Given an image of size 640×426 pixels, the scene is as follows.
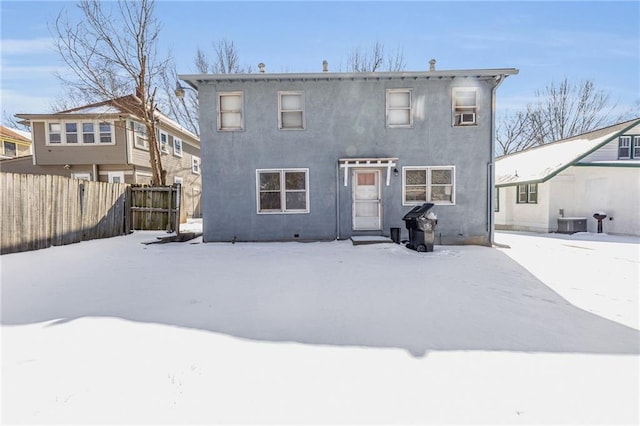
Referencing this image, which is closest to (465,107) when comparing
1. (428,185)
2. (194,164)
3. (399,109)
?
(399,109)

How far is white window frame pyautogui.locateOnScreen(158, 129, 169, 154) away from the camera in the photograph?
17.3 meters

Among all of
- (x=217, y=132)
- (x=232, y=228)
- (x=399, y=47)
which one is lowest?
(x=232, y=228)

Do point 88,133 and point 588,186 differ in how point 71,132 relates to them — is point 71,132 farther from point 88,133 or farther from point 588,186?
point 588,186

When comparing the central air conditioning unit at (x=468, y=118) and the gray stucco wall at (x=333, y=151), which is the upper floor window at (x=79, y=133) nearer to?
the gray stucco wall at (x=333, y=151)

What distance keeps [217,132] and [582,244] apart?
12.8 metres

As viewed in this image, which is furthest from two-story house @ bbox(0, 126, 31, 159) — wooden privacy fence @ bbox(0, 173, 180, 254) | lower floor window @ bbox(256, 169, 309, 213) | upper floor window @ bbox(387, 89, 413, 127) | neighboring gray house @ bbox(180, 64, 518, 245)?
upper floor window @ bbox(387, 89, 413, 127)

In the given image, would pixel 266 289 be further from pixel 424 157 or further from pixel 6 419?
pixel 424 157

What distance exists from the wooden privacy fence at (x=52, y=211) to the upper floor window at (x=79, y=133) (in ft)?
27.4

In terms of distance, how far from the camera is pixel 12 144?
2391 centimetres

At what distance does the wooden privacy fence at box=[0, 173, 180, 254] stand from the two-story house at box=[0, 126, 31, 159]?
21.3 meters

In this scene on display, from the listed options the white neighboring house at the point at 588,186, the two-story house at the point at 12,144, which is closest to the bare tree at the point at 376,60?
the white neighboring house at the point at 588,186

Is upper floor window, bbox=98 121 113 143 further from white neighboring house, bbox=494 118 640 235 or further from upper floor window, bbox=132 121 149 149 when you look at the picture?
white neighboring house, bbox=494 118 640 235

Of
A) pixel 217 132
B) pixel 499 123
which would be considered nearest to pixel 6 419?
pixel 217 132

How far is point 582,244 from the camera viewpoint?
9.70m
